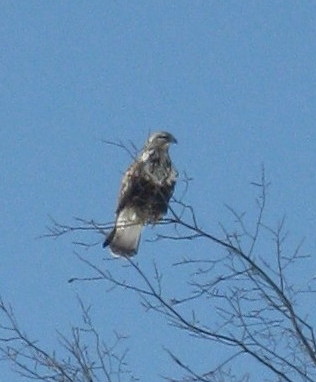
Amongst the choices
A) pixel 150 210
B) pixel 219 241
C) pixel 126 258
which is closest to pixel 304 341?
pixel 219 241

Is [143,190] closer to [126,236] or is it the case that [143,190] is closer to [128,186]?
[128,186]

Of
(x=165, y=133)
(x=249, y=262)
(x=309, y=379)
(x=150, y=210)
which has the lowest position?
(x=309, y=379)

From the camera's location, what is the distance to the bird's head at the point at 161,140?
9.59 m

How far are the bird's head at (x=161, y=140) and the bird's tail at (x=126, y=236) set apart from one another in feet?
1.55

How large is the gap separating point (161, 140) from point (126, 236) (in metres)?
0.79

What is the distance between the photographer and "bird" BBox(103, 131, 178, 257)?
9.14 m

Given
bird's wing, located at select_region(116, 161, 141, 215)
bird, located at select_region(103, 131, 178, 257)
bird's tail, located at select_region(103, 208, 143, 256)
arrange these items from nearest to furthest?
bird's tail, located at select_region(103, 208, 143, 256), bird, located at select_region(103, 131, 178, 257), bird's wing, located at select_region(116, 161, 141, 215)

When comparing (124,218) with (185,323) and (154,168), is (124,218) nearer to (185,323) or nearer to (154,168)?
(154,168)

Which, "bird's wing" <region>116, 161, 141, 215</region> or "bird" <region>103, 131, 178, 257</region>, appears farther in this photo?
"bird's wing" <region>116, 161, 141, 215</region>

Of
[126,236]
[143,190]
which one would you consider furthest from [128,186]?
[126,236]

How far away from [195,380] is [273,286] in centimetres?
52

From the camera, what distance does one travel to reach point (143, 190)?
9555 millimetres

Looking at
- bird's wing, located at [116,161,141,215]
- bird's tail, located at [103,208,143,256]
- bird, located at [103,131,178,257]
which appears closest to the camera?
bird's tail, located at [103,208,143,256]

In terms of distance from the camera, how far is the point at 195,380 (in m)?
6.00
